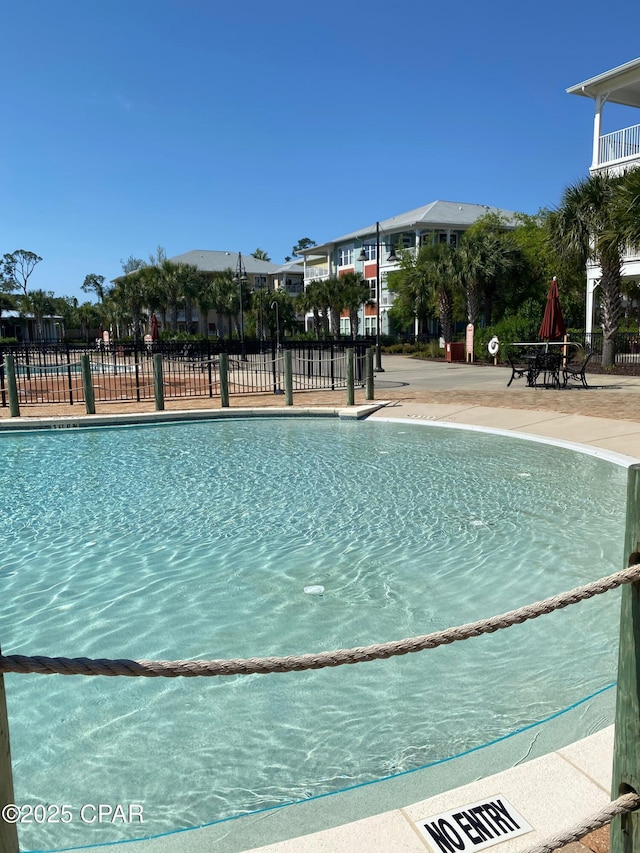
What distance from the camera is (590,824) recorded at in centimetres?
183

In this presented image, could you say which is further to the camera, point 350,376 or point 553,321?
point 553,321

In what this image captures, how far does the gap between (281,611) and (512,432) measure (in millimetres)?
8005

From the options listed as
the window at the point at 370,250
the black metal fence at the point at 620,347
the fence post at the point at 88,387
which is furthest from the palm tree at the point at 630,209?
the window at the point at 370,250

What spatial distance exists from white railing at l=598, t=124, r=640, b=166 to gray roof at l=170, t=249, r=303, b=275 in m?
57.5

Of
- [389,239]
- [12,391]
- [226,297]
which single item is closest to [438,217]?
[389,239]

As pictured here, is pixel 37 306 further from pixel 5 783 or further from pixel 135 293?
pixel 5 783

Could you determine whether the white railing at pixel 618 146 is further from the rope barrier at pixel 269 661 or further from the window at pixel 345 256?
the window at pixel 345 256

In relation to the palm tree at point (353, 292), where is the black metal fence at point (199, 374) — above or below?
below

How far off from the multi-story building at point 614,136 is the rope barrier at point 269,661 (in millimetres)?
28933

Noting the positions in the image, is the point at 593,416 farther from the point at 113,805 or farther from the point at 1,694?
the point at 1,694

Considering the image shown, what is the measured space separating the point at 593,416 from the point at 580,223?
1335 cm

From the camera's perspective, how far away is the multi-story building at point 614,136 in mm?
27641

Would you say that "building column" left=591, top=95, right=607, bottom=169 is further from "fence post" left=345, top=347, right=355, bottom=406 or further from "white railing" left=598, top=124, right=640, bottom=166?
"fence post" left=345, top=347, right=355, bottom=406

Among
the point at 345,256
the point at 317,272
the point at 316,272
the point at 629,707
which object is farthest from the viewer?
the point at 316,272
